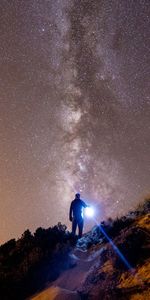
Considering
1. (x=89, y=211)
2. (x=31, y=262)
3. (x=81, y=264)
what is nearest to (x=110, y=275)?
(x=81, y=264)

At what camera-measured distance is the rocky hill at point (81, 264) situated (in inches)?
237

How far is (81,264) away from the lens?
8.18 metres

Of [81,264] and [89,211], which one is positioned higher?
[89,211]

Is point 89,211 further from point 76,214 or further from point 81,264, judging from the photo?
point 81,264

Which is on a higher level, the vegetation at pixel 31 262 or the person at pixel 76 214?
the person at pixel 76 214

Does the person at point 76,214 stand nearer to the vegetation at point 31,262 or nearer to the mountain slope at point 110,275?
the vegetation at point 31,262

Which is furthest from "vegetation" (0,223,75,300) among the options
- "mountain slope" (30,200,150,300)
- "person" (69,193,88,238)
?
"person" (69,193,88,238)

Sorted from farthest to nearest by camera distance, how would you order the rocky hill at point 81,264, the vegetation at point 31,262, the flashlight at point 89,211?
1. the flashlight at point 89,211
2. the vegetation at point 31,262
3. the rocky hill at point 81,264

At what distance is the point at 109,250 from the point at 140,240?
87cm

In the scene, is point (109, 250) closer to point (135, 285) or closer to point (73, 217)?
point (135, 285)

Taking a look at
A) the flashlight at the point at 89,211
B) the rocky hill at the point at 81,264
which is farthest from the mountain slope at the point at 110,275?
the flashlight at the point at 89,211

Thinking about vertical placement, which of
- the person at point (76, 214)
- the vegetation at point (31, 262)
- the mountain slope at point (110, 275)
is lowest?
the mountain slope at point (110, 275)

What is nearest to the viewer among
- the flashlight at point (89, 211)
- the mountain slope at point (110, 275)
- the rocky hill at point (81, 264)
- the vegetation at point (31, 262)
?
the mountain slope at point (110, 275)

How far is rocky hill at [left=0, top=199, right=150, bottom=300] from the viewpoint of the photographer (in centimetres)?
602
